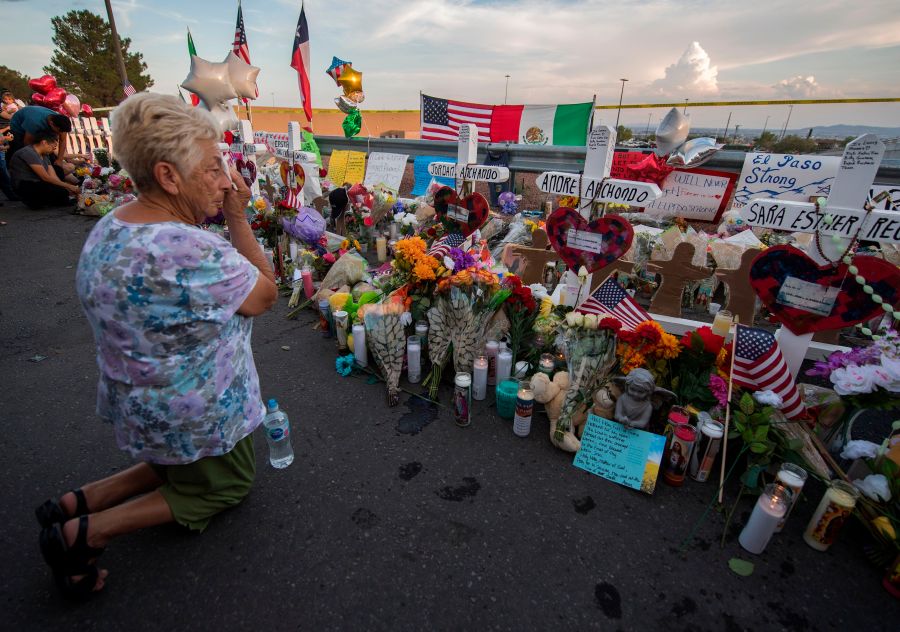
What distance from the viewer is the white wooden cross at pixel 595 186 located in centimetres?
333

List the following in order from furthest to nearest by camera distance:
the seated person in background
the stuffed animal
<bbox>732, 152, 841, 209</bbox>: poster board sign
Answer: the seated person in background
<bbox>732, 152, 841, 209</bbox>: poster board sign
the stuffed animal

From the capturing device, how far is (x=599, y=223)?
3.38 m

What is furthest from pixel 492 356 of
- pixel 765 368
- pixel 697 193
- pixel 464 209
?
pixel 697 193

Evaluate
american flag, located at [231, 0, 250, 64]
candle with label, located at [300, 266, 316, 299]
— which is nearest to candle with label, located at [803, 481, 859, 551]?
candle with label, located at [300, 266, 316, 299]

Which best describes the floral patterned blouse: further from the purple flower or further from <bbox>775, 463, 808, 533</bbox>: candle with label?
<bbox>775, 463, 808, 533</bbox>: candle with label

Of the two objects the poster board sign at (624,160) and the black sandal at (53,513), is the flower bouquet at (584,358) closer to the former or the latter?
the black sandal at (53,513)

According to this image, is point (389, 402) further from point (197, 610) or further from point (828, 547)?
point (828, 547)

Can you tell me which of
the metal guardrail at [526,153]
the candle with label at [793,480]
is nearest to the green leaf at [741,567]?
the candle with label at [793,480]

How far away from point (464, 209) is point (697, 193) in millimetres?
3331

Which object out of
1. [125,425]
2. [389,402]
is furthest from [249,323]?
[389,402]

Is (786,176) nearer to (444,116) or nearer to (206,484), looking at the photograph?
(206,484)

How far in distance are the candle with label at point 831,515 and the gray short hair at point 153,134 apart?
10.4ft

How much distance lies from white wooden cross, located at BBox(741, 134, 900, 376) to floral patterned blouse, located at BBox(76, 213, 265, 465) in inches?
122

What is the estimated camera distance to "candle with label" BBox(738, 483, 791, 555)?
2029 millimetres
